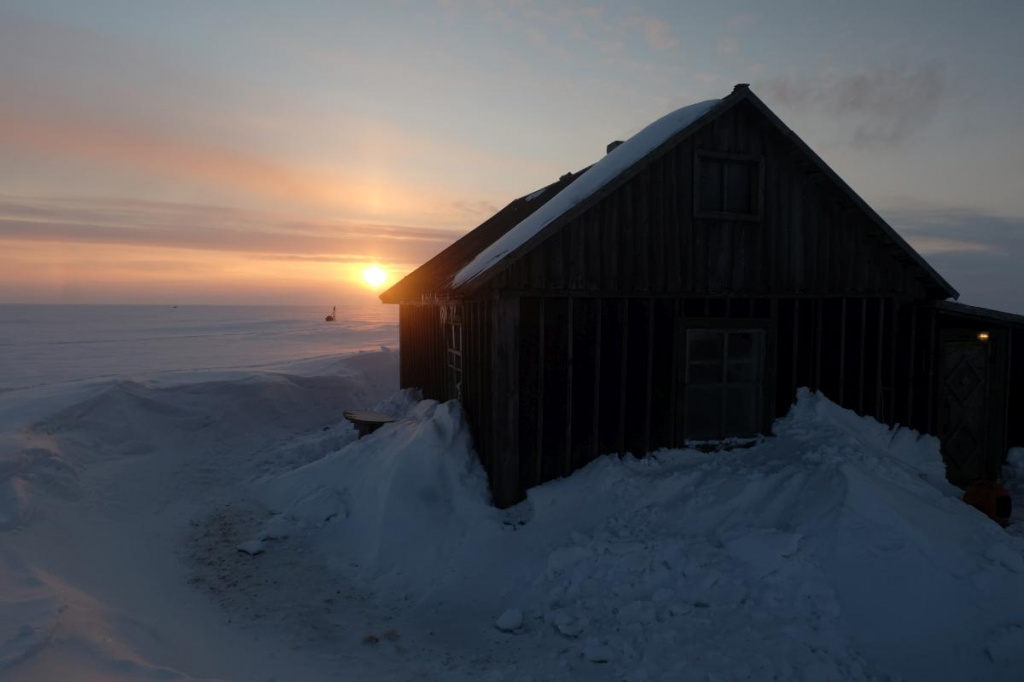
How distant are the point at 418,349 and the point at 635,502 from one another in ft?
29.3

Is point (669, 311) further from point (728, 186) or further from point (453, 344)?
point (453, 344)

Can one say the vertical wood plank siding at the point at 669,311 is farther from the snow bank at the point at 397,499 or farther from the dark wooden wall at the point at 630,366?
the snow bank at the point at 397,499

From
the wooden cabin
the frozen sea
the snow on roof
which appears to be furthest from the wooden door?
the frozen sea

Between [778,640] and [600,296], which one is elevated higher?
[600,296]

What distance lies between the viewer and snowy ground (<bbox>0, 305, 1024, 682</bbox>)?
565cm

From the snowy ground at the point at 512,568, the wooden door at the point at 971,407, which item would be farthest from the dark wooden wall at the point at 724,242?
the snowy ground at the point at 512,568

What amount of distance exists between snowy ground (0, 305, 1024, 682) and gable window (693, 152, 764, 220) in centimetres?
363

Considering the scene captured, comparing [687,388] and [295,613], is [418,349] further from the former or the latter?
[295,613]

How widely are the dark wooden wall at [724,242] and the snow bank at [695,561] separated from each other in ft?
9.03

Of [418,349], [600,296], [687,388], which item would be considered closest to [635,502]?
[687,388]

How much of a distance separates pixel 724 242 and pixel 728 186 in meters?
0.97

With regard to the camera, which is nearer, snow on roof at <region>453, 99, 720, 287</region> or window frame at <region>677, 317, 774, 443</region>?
snow on roof at <region>453, 99, 720, 287</region>

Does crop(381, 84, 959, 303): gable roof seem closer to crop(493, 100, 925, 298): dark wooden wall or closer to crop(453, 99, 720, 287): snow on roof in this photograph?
crop(453, 99, 720, 287): snow on roof

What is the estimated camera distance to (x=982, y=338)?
12.1 m
